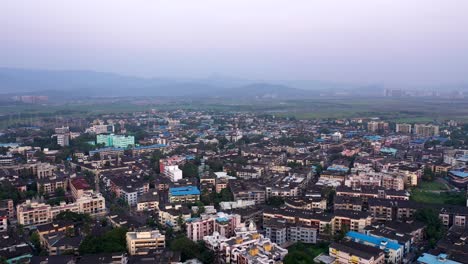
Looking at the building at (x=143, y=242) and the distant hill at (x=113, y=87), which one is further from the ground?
the distant hill at (x=113, y=87)

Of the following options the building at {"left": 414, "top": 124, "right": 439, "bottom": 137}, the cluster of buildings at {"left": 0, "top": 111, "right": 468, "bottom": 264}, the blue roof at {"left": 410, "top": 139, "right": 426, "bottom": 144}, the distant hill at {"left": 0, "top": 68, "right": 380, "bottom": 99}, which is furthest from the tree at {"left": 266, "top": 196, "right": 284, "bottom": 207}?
the distant hill at {"left": 0, "top": 68, "right": 380, "bottom": 99}

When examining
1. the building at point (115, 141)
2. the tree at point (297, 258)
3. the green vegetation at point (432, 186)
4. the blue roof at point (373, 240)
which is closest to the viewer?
the tree at point (297, 258)

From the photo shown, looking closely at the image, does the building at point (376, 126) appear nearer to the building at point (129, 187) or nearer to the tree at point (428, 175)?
the tree at point (428, 175)

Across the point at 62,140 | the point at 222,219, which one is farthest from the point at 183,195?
the point at 62,140

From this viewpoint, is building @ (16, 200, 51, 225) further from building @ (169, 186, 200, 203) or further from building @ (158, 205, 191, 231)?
building @ (169, 186, 200, 203)

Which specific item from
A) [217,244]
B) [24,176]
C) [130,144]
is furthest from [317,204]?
[130,144]

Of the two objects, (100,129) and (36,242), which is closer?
(36,242)

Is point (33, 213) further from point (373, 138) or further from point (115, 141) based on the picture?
point (373, 138)

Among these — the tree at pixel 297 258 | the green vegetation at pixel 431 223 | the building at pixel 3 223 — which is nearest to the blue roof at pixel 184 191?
the building at pixel 3 223
